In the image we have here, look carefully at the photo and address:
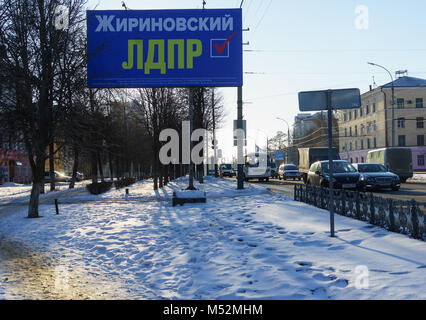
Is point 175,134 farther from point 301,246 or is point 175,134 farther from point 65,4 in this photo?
point 301,246

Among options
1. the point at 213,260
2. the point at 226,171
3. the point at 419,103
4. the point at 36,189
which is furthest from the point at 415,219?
the point at 419,103

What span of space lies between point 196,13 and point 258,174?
21.4 m

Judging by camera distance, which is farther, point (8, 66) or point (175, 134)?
point (175, 134)

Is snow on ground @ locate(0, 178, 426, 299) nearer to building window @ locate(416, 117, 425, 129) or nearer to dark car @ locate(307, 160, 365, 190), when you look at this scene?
dark car @ locate(307, 160, 365, 190)

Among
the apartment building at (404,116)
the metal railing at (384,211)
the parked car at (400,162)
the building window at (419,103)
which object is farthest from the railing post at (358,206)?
the building window at (419,103)

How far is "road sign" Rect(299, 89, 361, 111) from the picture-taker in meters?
7.54

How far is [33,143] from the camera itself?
1290 centimetres

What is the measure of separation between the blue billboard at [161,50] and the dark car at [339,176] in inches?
234

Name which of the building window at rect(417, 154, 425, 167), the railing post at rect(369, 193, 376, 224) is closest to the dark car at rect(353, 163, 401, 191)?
the railing post at rect(369, 193, 376, 224)

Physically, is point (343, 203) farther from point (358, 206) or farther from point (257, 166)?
point (257, 166)

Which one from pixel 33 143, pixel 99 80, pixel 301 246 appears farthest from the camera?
pixel 99 80

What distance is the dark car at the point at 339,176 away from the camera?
1697 cm

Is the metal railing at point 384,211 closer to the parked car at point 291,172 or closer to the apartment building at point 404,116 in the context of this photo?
the parked car at point 291,172
